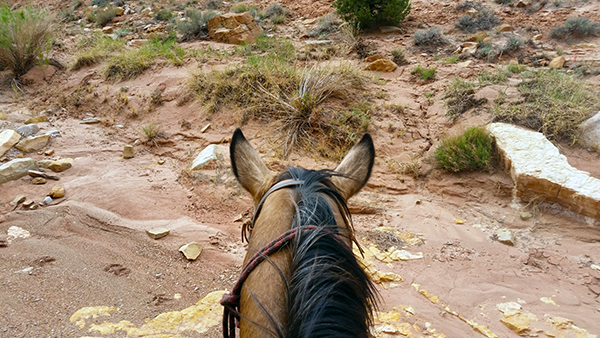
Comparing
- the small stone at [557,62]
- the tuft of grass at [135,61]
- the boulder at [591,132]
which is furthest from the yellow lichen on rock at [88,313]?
the small stone at [557,62]

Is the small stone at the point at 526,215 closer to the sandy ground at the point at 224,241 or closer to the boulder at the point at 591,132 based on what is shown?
the sandy ground at the point at 224,241

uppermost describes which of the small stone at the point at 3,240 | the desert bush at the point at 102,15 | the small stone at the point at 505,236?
the desert bush at the point at 102,15

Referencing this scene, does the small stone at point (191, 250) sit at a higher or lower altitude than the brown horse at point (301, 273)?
lower

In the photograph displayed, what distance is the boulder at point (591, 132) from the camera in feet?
16.0

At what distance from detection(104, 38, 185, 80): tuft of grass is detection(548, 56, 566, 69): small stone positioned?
8.44 metres

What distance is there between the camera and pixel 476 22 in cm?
1007

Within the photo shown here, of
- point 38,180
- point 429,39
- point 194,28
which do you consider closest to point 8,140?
point 38,180

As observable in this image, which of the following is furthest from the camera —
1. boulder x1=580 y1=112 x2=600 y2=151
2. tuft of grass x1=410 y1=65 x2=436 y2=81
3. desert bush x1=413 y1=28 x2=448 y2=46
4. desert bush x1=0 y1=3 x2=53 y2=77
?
desert bush x1=413 y1=28 x2=448 y2=46

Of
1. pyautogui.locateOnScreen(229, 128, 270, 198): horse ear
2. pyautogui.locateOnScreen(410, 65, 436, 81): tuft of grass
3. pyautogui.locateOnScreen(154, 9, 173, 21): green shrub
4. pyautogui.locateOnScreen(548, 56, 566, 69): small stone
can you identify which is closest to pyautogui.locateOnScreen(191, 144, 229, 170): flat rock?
pyautogui.locateOnScreen(229, 128, 270, 198): horse ear

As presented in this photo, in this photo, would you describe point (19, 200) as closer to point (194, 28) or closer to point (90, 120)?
point (90, 120)

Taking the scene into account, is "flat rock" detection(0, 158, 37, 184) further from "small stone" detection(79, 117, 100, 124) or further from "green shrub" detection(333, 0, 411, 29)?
"green shrub" detection(333, 0, 411, 29)

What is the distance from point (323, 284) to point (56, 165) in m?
5.56

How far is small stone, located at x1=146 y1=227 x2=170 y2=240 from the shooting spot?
376cm

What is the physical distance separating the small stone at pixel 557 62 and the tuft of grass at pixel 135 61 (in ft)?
27.7
